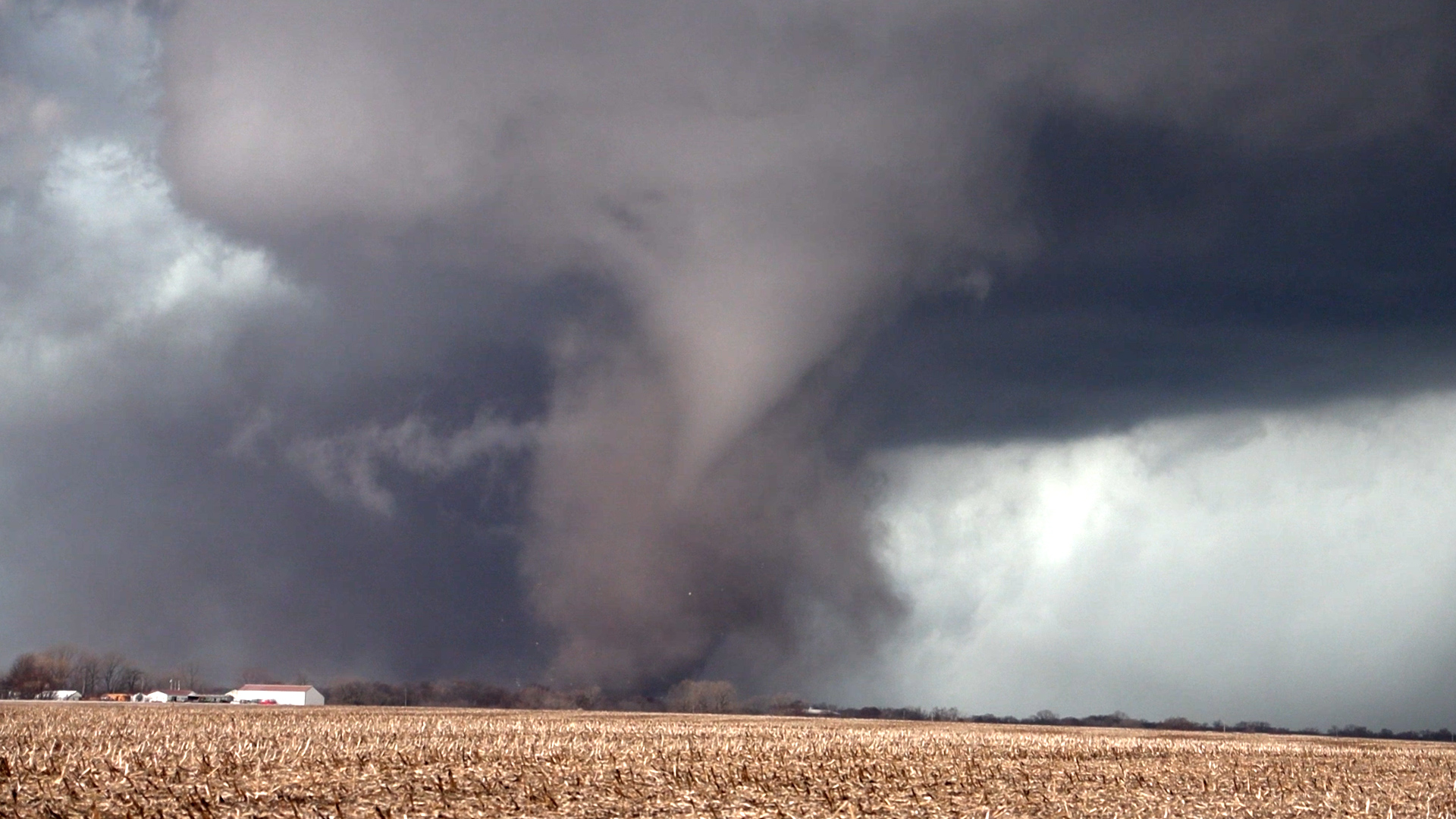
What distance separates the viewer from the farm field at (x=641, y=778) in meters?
29.8

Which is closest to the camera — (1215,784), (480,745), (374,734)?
(1215,784)

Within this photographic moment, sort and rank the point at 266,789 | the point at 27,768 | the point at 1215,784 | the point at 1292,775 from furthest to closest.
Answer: the point at 1292,775, the point at 1215,784, the point at 27,768, the point at 266,789

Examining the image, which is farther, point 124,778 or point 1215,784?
point 1215,784

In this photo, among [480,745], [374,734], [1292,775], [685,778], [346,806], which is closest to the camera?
[346,806]

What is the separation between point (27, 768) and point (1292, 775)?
168 ft

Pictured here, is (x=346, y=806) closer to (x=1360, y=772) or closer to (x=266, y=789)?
(x=266, y=789)

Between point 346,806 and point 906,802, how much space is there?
661 inches

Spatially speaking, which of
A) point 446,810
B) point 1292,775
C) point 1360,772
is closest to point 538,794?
point 446,810

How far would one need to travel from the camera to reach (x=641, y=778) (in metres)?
37.2

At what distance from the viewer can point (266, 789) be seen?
101ft

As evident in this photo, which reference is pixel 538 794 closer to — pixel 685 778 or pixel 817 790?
pixel 685 778

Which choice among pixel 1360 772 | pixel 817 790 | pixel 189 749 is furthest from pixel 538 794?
pixel 1360 772

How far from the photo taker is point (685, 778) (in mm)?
37219

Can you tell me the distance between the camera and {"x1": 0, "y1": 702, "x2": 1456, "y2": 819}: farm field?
29.8 m
